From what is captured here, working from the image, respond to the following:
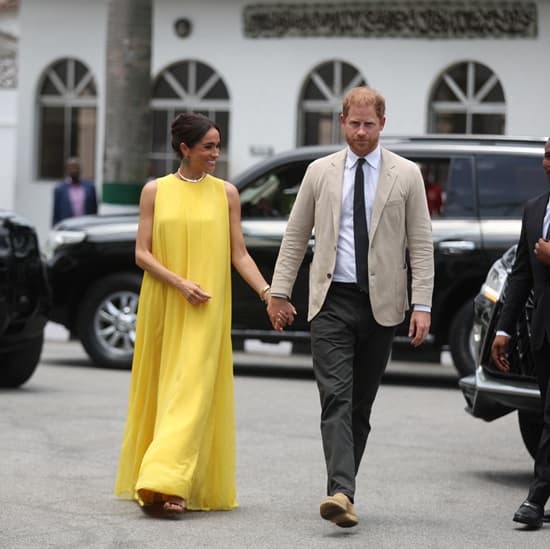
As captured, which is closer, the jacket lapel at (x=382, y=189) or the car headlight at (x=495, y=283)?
the jacket lapel at (x=382, y=189)

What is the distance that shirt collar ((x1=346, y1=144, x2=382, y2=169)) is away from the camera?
792 cm

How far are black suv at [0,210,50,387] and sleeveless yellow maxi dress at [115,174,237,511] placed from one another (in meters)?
4.16

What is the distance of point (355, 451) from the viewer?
26.5 feet

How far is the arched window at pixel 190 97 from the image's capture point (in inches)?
1129

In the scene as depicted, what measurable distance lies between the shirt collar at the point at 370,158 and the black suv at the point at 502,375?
3.75 feet

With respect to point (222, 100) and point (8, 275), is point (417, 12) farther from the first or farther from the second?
point (8, 275)

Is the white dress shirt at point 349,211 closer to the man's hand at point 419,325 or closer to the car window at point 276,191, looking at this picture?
the man's hand at point 419,325

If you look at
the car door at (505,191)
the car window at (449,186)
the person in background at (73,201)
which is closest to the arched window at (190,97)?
the person in background at (73,201)

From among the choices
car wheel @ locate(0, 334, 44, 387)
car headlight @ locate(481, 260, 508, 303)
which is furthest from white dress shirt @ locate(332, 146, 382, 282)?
car wheel @ locate(0, 334, 44, 387)

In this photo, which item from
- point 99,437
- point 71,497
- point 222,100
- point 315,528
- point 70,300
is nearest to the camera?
point 315,528

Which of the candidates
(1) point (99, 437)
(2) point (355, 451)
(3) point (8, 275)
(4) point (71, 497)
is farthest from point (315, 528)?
(3) point (8, 275)


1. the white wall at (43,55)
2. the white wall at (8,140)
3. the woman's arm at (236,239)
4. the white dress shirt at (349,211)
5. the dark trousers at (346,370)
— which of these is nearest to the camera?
the dark trousers at (346,370)

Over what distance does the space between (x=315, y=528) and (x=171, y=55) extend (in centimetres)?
2157

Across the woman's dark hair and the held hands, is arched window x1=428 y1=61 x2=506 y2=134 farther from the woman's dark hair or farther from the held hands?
the held hands
